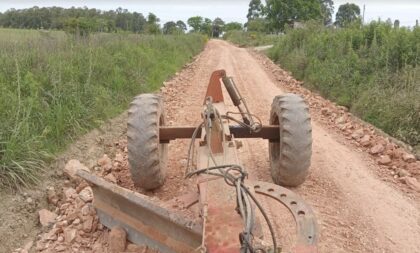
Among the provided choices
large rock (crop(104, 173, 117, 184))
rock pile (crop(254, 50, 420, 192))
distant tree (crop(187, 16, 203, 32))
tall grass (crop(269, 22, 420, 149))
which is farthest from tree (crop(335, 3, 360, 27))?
distant tree (crop(187, 16, 203, 32))

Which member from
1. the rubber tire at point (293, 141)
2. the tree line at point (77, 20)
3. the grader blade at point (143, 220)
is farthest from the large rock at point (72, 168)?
the tree line at point (77, 20)

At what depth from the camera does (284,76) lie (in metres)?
15.5

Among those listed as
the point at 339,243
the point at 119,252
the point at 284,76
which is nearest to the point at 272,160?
the point at 339,243

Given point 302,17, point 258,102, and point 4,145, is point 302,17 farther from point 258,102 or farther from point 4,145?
point 4,145

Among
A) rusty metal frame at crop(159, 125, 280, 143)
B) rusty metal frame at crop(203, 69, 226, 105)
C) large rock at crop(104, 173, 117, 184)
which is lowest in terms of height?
large rock at crop(104, 173, 117, 184)

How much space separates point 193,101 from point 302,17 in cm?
3738

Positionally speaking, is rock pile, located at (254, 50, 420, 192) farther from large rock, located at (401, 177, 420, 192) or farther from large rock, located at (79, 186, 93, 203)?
large rock, located at (79, 186, 93, 203)

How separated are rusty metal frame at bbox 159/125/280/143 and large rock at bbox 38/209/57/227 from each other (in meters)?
1.30

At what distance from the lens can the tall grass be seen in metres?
8.00

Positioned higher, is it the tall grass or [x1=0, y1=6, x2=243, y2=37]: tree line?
[x1=0, y1=6, x2=243, y2=37]: tree line

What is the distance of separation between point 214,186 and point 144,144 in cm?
161

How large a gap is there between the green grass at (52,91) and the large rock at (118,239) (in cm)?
147

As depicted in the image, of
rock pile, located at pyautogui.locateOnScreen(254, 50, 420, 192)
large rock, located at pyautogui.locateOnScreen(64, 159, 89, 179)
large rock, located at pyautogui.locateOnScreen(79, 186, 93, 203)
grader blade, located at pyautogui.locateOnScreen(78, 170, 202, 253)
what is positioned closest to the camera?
grader blade, located at pyautogui.locateOnScreen(78, 170, 202, 253)

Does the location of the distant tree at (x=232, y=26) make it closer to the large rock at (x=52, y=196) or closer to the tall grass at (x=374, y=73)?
the tall grass at (x=374, y=73)
